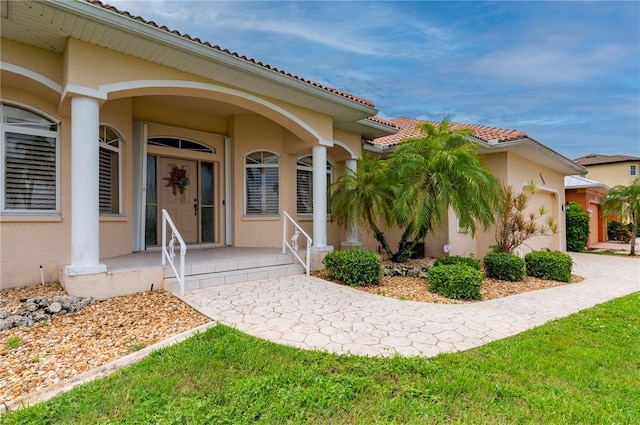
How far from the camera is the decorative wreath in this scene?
29.4 feet

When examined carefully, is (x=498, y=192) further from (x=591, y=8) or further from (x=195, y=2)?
(x=195, y=2)

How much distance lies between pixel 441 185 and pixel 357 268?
2.60 meters

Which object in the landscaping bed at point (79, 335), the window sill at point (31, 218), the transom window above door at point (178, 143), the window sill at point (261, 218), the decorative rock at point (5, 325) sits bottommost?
the landscaping bed at point (79, 335)

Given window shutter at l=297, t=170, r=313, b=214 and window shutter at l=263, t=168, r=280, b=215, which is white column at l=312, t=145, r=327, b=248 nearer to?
window shutter at l=263, t=168, r=280, b=215

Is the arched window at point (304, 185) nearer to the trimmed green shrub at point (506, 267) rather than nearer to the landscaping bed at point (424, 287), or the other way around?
the landscaping bed at point (424, 287)

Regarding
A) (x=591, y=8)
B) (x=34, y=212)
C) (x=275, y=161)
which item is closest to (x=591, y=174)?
(x=591, y=8)

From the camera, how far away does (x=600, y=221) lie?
22.1m

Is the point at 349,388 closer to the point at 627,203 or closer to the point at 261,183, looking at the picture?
the point at 261,183

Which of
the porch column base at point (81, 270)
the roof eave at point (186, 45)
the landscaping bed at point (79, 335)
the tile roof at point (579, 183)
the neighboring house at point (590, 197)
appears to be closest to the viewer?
the landscaping bed at point (79, 335)

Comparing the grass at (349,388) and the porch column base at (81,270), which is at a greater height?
the porch column base at (81,270)

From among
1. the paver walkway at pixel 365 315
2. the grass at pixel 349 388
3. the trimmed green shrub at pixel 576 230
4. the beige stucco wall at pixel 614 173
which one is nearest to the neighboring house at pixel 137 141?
the paver walkway at pixel 365 315

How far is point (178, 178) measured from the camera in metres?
9.06

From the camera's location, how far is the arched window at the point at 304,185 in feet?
32.5

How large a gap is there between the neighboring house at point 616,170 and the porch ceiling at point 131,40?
3780cm
